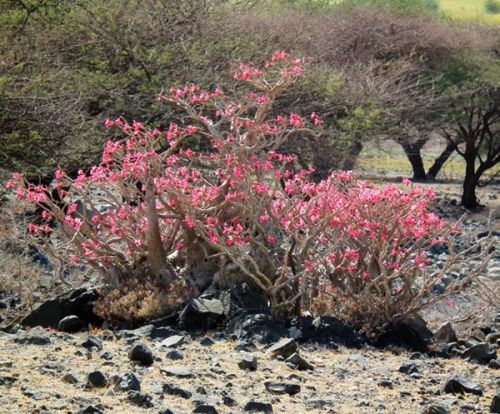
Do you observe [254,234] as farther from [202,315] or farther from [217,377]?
[217,377]

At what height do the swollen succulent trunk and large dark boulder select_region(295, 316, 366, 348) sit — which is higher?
the swollen succulent trunk

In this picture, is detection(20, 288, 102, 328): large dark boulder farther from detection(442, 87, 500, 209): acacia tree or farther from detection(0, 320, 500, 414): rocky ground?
detection(442, 87, 500, 209): acacia tree

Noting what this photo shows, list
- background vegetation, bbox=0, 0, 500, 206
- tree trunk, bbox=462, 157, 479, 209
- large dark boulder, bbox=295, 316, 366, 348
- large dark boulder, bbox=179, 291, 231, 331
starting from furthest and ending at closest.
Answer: tree trunk, bbox=462, 157, 479, 209 → background vegetation, bbox=0, 0, 500, 206 → large dark boulder, bbox=179, 291, 231, 331 → large dark boulder, bbox=295, 316, 366, 348

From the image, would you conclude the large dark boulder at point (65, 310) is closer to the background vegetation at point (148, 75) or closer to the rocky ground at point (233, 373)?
the rocky ground at point (233, 373)

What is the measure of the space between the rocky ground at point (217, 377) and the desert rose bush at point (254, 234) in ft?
3.13

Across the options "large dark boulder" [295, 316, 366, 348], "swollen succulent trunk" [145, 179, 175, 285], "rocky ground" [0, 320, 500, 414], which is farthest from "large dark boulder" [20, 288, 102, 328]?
"large dark boulder" [295, 316, 366, 348]

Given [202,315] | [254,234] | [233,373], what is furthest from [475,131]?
[233,373]

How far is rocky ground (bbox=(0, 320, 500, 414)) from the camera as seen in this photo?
625 cm

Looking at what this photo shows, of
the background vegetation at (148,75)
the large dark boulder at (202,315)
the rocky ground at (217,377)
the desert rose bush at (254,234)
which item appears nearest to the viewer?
the rocky ground at (217,377)

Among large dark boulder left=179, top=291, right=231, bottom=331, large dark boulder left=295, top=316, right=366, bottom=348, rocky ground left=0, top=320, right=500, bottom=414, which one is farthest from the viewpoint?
large dark boulder left=179, top=291, right=231, bottom=331

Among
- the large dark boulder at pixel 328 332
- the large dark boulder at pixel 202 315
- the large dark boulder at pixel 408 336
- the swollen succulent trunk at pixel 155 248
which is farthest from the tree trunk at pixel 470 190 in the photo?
the large dark boulder at pixel 202 315

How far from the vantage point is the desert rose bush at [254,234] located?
9.84 m

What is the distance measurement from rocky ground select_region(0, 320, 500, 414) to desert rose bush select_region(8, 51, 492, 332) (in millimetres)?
955

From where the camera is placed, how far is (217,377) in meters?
7.19
